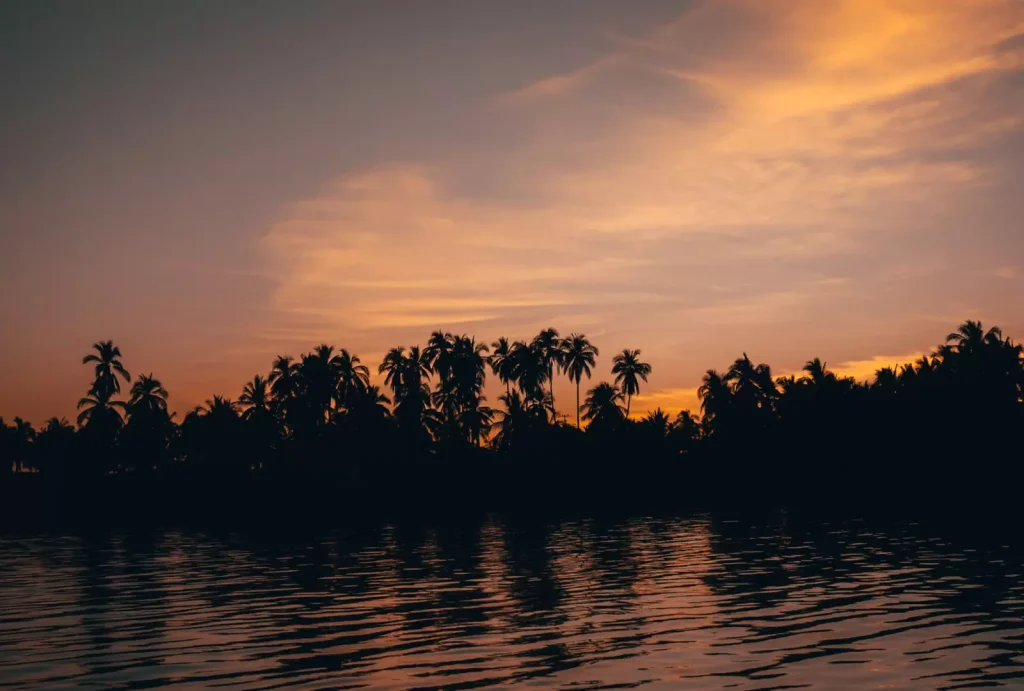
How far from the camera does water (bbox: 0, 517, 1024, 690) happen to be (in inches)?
556

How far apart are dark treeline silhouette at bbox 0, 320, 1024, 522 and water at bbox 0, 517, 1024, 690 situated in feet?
190

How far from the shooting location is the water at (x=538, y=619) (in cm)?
1412

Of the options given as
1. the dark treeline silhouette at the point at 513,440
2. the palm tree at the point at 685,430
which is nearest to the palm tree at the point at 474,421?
the dark treeline silhouette at the point at 513,440

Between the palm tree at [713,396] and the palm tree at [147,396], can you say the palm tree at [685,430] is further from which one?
the palm tree at [147,396]

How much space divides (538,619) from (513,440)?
90002mm

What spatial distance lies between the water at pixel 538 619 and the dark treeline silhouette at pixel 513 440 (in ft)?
190

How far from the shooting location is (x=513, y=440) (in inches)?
4331

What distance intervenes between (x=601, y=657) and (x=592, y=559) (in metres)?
20.7

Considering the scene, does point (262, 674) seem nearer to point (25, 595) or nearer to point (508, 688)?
point (508, 688)

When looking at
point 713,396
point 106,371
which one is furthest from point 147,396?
point 713,396

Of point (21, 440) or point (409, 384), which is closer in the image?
point (409, 384)

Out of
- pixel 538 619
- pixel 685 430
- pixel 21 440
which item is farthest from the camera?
pixel 21 440

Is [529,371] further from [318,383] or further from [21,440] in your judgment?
[21,440]

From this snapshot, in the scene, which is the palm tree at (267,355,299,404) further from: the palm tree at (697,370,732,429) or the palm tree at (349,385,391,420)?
the palm tree at (697,370,732,429)
